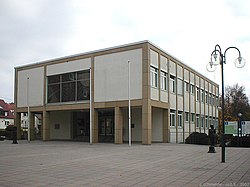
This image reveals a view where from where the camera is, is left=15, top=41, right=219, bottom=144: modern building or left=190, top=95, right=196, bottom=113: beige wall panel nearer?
left=15, top=41, right=219, bottom=144: modern building

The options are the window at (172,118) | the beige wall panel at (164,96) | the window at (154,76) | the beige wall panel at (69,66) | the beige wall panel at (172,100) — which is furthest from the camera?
the window at (172,118)

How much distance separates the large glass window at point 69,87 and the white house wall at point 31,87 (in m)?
1.35

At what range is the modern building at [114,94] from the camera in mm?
29609

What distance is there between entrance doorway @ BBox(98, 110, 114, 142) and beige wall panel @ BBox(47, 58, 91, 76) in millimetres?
6303

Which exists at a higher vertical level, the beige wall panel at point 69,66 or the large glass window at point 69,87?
the beige wall panel at point 69,66

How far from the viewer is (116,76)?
30.9 metres

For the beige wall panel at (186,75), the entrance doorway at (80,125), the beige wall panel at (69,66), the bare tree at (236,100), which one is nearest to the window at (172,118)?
the beige wall panel at (186,75)

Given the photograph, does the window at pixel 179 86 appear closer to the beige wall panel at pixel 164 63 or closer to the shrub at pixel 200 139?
the beige wall panel at pixel 164 63

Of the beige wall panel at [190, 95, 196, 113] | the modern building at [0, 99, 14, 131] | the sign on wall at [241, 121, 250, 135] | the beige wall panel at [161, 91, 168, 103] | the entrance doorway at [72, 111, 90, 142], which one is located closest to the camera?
the sign on wall at [241, 121, 250, 135]

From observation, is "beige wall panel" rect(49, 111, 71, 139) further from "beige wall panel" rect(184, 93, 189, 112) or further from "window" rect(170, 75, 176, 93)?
"beige wall panel" rect(184, 93, 189, 112)

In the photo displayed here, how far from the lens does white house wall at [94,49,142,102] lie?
29438 mm

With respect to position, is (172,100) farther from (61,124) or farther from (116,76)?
(61,124)

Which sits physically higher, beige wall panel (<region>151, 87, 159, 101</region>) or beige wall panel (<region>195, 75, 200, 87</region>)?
beige wall panel (<region>195, 75, 200, 87</region>)

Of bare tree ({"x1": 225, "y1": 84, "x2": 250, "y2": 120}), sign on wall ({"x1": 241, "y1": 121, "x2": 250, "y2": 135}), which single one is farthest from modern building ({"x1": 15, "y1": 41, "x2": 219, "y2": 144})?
bare tree ({"x1": 225, "y1": 84, "x2": 250, "y2": 120})
